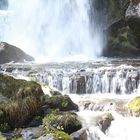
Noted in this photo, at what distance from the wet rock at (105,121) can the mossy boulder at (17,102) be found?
219cm

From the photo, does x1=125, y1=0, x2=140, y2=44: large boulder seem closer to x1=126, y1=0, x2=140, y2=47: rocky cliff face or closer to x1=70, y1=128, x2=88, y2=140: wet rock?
x1=126, y1=0, x2=140, y2=47: rocky cliff face

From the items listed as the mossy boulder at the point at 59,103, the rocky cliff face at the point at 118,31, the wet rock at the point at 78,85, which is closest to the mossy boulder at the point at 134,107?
the mossy boulder at the point at 59,103

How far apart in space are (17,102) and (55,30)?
70.4 ft

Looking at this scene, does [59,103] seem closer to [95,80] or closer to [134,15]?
[95,80]

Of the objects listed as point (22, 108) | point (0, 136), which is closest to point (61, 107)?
point (22, 108)

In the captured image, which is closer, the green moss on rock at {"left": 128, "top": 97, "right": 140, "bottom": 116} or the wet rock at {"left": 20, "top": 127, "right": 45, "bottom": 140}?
the wet rock at {"left": 20, "top": 127, "right": 45, "bottom": 140}

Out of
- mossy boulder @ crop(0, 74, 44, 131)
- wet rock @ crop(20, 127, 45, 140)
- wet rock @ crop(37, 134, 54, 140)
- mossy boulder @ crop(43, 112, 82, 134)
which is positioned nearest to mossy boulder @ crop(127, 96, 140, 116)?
mossy boulder @ crop(43, 112, 82, 134)

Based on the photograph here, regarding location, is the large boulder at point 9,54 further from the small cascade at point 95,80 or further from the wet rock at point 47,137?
the wet rock at point 47,137

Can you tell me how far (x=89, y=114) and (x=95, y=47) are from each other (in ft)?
55.8

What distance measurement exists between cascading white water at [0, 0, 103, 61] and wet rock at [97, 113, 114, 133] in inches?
624

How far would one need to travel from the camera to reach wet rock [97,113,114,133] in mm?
13673

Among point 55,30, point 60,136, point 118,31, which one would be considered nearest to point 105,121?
point 60,136

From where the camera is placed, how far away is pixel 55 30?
3472 centimetres

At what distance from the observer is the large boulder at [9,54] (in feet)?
88.4
